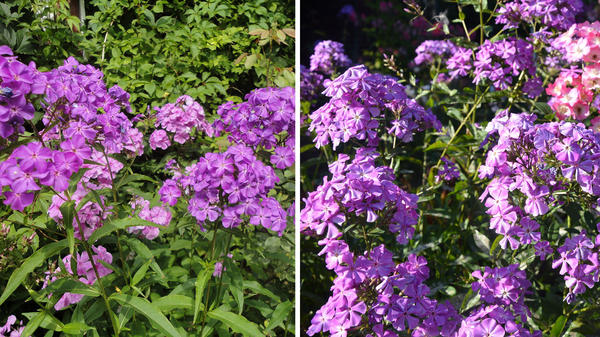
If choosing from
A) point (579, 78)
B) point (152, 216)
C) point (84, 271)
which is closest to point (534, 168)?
point (579, 78)

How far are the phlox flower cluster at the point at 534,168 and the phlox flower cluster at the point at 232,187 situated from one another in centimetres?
48

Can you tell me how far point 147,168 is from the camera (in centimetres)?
187

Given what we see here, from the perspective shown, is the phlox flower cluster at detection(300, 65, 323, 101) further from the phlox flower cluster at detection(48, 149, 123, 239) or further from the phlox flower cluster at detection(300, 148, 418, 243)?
the phlox flower cluster at detection(300, 148, 418, 243)

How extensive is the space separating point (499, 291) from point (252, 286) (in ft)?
1.90

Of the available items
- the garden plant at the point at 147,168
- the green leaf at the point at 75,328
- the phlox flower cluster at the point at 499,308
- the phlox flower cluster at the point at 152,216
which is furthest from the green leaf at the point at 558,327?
the green leaf at the point at 75,328

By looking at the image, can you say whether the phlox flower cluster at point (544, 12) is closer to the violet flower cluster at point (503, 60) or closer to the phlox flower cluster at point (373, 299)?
the violet flower cluster at point (503, 60)

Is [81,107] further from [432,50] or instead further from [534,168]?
[432,50]

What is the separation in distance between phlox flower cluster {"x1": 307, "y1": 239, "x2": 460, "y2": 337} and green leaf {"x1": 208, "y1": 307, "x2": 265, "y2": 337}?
21 centimetres

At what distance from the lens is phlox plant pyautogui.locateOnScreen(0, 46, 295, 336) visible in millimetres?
1165

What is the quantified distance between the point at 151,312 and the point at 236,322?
0.72 feet

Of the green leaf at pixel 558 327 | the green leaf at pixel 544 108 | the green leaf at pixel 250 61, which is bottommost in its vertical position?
the green leaf at pixel 558 327

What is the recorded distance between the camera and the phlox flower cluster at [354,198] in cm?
120

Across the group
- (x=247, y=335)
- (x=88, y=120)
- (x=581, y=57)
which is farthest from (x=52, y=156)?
(x=581, y=57)

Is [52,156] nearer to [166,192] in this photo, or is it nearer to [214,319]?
[166,192]
